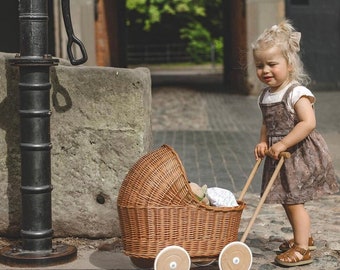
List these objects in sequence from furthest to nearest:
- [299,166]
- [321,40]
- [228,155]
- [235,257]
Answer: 1. [321,40]
2. [228,155]
3. [299,166]
4. [235,257]

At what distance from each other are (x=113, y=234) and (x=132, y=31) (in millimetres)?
36049

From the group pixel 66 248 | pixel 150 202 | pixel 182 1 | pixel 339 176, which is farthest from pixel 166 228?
pixel 182 1

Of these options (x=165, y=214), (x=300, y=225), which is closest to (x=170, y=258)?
(x=165, y=214)

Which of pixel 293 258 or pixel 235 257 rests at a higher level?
pixel 235 257

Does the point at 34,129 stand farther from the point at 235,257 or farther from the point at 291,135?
the point at 291,135

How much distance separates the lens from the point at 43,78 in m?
4.76

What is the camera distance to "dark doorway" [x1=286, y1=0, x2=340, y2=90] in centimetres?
1870

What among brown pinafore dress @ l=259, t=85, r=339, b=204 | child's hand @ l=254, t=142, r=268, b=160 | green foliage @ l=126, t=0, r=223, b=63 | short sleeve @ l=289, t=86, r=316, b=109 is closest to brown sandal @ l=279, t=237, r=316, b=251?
brown pinafore dress @ l=259, t=85, r=339, b=204

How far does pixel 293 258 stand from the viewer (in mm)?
4918

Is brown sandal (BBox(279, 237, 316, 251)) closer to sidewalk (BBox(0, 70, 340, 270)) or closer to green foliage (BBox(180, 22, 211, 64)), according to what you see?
sidewalk (BBox(0, 70, 340, 270))

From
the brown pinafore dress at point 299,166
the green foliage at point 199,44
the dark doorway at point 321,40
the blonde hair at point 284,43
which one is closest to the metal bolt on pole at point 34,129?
the blonde hair at point 284,43

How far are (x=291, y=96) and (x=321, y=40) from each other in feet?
46.8

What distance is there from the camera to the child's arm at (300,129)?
4828mm

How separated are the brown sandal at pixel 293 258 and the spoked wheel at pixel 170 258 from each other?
0.74 meters
